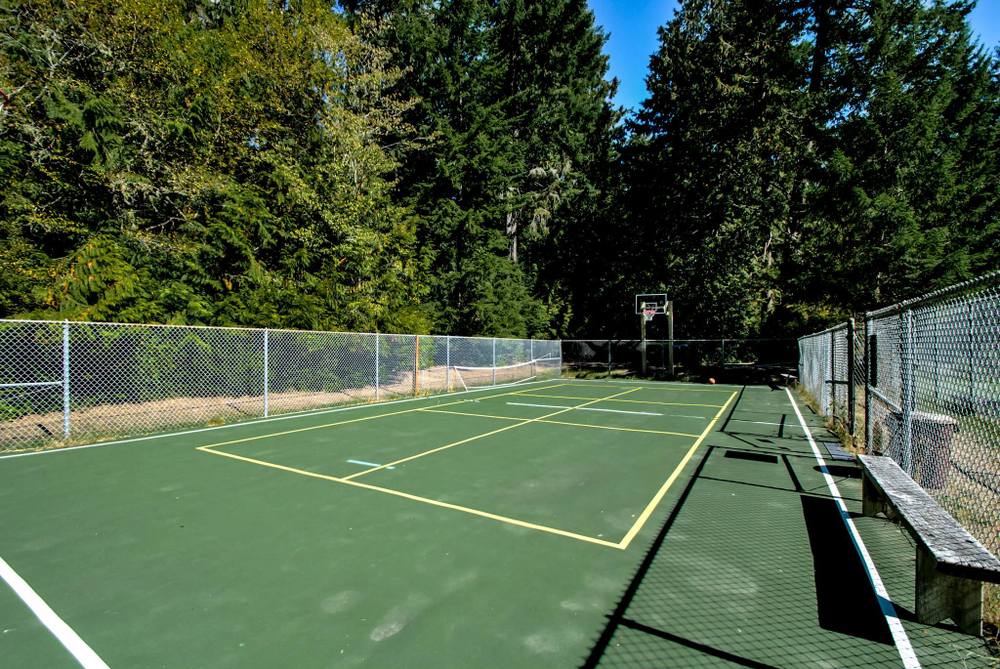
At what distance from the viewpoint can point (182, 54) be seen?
16.2 metres

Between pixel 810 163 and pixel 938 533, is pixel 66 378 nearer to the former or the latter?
pixel 938 533

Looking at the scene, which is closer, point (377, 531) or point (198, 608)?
point (198, 608)

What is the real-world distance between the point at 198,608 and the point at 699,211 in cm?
2866

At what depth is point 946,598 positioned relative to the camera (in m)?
3.17

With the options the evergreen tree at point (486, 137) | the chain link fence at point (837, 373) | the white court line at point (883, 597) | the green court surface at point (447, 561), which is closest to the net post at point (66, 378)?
the green court surface at point (447, 561)

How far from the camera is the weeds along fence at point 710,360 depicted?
25062mm

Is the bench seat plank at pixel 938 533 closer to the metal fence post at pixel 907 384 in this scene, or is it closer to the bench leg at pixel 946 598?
the bench leg at pixel 946 598

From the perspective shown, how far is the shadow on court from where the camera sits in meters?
2.89

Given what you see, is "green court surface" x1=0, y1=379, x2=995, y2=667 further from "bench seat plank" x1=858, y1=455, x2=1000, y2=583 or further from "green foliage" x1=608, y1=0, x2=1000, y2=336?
"green foliage" x1=608, y1=0, x2=1000, y2=336

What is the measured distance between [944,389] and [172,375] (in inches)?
565

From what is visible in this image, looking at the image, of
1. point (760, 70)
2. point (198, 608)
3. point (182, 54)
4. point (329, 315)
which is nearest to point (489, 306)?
point (329, 315)

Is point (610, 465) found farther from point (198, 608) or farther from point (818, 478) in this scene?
point (198, 608)

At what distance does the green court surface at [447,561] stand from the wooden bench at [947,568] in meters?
0.14

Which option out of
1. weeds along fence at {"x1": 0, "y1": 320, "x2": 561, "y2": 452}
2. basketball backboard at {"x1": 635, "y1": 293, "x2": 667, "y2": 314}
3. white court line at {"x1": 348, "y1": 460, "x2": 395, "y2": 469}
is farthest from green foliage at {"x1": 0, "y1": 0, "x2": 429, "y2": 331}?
basketball backboard at {"x1": 635, "y1": 293, "x2": 667, "y2": 314}
